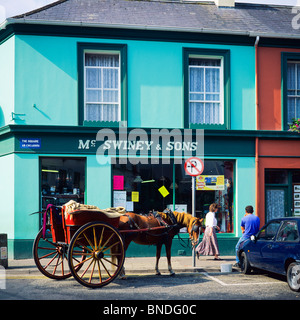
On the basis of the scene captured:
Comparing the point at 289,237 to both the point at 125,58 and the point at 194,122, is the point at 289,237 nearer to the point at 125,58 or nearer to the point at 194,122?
the point at 194,122

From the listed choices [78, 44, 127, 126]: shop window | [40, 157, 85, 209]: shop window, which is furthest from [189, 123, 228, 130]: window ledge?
[40, 157, 85, 209]: shop window

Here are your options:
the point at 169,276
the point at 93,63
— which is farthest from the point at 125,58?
the point at 169,276

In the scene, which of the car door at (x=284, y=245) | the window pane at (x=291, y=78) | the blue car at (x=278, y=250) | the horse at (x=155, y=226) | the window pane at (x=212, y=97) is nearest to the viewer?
the blue car at (x=278, y=250)

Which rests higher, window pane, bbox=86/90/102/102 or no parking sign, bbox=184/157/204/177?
window pane, bbox=86/90/102/102

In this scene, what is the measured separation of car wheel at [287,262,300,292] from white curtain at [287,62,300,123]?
25.2 feet

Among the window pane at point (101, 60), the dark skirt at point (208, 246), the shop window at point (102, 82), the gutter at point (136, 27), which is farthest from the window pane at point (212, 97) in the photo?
the dark skirt at point (208, 246)

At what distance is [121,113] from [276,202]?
5.94m

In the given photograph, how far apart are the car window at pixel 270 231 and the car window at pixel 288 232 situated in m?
0.23

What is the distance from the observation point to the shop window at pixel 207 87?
48.9 ft

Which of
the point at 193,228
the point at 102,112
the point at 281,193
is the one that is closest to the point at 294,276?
the point at 193,228

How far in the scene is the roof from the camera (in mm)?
14617

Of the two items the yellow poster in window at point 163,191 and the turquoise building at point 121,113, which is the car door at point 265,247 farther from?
the yellow poster in window at point 163,191

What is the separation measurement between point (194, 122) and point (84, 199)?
4365mm

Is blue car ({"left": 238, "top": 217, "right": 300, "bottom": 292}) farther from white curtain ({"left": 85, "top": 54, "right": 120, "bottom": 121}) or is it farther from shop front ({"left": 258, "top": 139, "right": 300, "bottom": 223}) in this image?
white curtain ({"left": 85, "top": 54, "right": 120, "bottom": 121})
